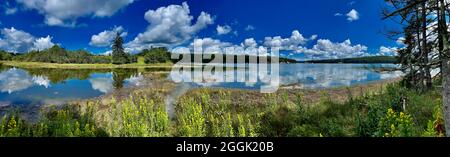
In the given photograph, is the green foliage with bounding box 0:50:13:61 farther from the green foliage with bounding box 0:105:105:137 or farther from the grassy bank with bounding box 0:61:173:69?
the green foliage with bounding box 0:105:105:137

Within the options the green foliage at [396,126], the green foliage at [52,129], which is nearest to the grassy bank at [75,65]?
the green foliage at [52,129]

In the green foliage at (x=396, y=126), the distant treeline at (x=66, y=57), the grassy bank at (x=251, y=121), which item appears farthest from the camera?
the distant treeline at (x=66, y=57)

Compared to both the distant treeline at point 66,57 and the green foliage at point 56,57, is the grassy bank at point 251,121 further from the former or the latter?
the green foliage at point 56,57

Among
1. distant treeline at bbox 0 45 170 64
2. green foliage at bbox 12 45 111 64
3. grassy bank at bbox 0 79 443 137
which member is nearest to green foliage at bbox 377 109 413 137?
grassy bank at bbox 0 79 443 137

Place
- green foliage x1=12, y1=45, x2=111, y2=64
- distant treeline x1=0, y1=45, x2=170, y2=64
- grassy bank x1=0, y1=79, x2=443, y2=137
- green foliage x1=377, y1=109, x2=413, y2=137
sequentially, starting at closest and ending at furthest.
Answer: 1. green foliage x1=377, y1=109, x2=413, y2=137
2. grassy bank x1=0, y1=79, x2=443, y2=137
3. distant treeline x1=0, y1=45, x2=170, y2=64
4. green foliage x1=12, y1=45, x2=111, y2=64

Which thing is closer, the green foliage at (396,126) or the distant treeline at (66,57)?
the green foliage at (396,126)

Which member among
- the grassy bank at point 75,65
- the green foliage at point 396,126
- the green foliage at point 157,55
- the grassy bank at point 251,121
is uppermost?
the green foliage at point 157,55

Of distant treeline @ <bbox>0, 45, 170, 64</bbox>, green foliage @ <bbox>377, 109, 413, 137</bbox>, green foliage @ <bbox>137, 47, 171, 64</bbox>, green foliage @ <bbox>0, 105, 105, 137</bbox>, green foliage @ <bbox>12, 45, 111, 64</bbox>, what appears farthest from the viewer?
green foliage @ <bbox>12, 45, 111, 64</bbox>

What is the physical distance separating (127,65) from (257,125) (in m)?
16.9

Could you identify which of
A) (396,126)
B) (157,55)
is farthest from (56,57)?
(396,126)

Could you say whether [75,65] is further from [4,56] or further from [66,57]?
[4,56]
